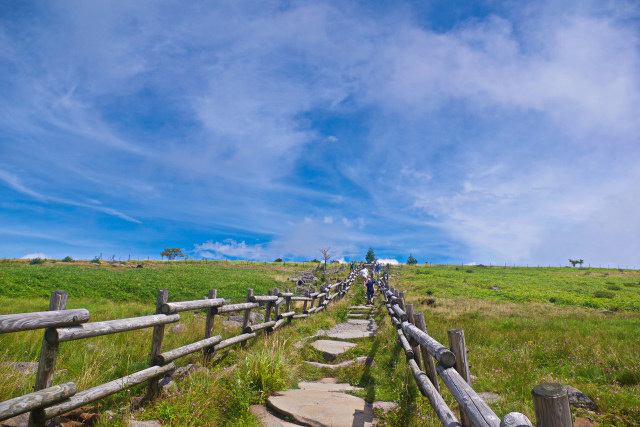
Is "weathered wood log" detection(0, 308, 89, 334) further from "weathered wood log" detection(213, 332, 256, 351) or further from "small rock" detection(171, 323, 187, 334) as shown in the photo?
"small rock" detection(171, 323, 187, 334)

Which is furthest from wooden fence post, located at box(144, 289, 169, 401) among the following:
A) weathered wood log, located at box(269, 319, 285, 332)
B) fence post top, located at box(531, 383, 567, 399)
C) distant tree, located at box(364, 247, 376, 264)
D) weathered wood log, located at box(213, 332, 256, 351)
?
distant tree, located at box(364, 247, 376, 264)

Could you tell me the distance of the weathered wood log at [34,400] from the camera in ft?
10.5

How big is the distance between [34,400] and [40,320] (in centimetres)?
79

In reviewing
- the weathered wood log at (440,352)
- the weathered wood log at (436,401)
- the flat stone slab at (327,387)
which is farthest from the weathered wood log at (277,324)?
the weathered wood log at (440,352)

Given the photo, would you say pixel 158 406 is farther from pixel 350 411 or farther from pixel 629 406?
pixel 629 406

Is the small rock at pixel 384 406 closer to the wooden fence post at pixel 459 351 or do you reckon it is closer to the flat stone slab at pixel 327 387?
the flat stone slab at pixel 327 387

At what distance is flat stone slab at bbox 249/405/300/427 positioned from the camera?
4.74 metres

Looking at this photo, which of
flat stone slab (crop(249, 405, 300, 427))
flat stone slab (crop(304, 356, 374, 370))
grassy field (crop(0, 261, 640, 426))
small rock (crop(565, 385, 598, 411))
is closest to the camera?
flat stone slab (crop(249, 405, 300, 427))

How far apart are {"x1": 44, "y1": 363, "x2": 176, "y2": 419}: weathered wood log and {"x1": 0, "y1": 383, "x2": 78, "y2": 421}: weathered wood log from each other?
0.35 ft

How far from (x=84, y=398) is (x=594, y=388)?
8395mm

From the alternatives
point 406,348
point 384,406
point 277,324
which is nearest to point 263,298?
point 277,324

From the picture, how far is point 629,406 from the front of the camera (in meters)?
5.55

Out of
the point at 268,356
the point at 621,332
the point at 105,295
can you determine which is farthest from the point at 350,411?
the point at 105,295

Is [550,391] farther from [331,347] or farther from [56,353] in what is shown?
[331,347]
